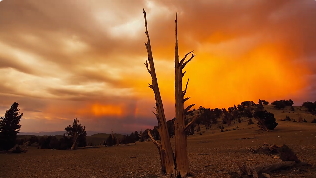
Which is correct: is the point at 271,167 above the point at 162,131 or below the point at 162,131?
below

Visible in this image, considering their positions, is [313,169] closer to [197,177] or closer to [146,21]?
[197,177]

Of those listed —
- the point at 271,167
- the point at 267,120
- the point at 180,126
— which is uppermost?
the point at 267,120

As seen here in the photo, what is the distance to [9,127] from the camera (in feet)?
113

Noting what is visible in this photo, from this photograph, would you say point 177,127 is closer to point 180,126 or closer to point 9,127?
point 180,126

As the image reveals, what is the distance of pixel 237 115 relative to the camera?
2881 inches

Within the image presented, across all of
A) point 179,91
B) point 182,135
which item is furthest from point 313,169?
point 179,91

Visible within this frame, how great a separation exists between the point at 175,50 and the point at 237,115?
68.0 metres

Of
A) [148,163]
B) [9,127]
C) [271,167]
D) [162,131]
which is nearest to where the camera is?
[271,167]

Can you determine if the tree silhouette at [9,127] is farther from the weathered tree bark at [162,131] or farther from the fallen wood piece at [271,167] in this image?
the fallen wood piece at [271,167]

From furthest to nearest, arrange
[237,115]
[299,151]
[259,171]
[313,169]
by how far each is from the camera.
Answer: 1. [237,115]
2. [299,151]
3. [313,169]
4. [259,171]

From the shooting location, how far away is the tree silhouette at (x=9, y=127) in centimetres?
3331

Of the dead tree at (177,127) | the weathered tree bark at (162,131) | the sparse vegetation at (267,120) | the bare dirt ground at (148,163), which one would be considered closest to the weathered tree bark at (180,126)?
the dead tree at (177,127)

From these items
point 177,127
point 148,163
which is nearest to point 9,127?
point 148,163

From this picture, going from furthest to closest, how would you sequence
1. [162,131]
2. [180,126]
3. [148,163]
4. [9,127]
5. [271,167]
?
[9,127] → [148,163] → [162,131] → [180,126] → [271,167]
